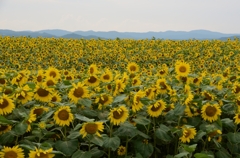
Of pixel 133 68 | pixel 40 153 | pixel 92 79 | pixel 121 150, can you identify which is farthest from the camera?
pixel 133 68

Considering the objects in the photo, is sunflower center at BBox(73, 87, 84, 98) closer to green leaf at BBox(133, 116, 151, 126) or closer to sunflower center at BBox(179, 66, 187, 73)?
green leaf at BBox(133, 116, 151, 126)

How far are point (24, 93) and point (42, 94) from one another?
0.23m

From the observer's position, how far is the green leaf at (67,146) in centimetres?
272

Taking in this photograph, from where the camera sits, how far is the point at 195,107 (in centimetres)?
334

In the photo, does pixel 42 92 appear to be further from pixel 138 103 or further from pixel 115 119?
pixel 138 103

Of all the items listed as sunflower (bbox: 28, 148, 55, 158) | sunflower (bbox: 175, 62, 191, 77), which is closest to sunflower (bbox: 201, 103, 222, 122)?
sunflower (bbox: 175, 62, 191, 77)

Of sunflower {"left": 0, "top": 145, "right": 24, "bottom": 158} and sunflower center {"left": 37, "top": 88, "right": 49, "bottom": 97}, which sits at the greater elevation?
sunflower center {"left": 37, "top": 88, "right": 49, "bottom": 97}

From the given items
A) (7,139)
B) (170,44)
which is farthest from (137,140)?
(170,44)

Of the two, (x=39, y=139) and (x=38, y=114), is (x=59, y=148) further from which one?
(x=38, y=114)

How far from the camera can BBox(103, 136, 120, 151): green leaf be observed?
2.78m

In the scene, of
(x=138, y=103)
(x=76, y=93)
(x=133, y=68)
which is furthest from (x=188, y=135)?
(x=133, y=68)

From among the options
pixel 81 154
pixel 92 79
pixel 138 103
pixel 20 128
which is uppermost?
pixel 92 79

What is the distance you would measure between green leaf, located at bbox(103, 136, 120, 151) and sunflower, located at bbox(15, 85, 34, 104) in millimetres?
849

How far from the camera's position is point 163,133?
10.2ft
